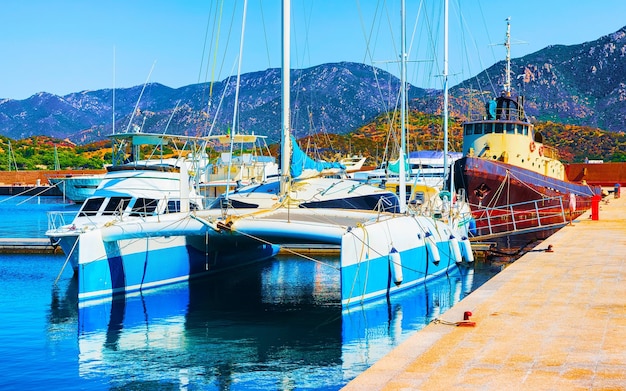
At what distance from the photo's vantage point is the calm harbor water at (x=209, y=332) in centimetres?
1438

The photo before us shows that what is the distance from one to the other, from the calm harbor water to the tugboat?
606 inches

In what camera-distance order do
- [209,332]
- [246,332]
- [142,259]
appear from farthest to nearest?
[142,259] < [209,332] < [246,332]

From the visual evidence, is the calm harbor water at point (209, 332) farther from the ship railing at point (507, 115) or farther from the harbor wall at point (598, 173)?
the harbor wall at point (598, 173)

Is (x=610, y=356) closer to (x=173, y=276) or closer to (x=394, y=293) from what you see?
(x=394, y=293)

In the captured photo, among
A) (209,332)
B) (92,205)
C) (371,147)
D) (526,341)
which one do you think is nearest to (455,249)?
(209,332)

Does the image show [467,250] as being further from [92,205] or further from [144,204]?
[92,205]

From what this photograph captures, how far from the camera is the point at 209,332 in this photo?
18.1m

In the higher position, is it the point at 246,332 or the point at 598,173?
the point at 598,173

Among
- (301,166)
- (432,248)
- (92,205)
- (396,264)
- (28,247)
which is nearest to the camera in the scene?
(396,264)

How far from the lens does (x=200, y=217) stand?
21234 mm

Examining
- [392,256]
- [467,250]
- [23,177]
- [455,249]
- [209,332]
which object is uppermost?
[23,177]

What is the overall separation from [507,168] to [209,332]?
1045 inches

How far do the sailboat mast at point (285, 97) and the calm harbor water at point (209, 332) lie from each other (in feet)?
10.6

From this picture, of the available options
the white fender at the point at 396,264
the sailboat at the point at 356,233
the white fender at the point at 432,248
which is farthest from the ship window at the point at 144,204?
the white fender at the point at 396,264
